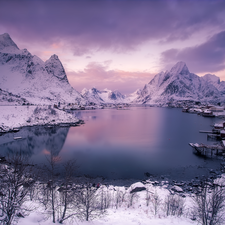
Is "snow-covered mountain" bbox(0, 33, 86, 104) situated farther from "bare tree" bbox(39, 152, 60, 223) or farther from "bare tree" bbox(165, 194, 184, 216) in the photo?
"bare tree" bbox(165, 194, 184, 216)

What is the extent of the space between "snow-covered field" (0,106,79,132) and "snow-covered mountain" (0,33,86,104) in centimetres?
6368

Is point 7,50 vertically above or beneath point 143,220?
above

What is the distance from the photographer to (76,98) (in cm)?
17300

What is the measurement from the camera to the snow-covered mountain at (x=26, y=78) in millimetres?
126394

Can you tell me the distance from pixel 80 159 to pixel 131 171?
8273 millimetres

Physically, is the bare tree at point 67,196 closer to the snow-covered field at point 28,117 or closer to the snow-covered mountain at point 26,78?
the snow-covered field at point 28,117

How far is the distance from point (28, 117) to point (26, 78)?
107 metres

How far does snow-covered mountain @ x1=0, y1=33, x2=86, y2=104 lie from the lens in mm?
126394

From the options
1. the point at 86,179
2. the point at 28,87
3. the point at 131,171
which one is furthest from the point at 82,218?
the point at 28,87

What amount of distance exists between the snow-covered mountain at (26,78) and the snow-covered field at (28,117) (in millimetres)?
63685

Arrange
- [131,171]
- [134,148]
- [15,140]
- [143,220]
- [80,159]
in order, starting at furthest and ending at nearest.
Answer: [15,140], [134,148], [80,159], [131,171], [143,220]

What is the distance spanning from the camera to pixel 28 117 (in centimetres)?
5369

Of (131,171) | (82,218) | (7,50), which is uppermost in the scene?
(7,50)

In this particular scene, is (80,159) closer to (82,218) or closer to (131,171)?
(131,171)
